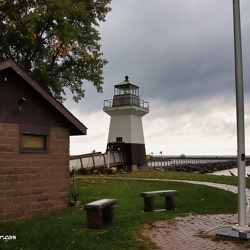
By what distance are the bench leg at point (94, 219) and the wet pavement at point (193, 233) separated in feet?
3.72

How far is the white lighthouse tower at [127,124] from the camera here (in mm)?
35719

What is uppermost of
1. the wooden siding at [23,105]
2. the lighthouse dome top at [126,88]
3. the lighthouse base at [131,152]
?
the lighthouse dome top at [126,88]

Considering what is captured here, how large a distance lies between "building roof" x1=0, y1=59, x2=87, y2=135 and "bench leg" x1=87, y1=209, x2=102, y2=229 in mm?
4293

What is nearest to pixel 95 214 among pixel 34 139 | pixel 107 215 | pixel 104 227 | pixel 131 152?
pixel 104 227

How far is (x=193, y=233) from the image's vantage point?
7883 mm

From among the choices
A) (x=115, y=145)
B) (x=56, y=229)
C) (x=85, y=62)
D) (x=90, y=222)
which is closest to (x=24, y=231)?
(x=56, y=229)

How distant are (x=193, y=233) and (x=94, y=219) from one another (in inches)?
96.6

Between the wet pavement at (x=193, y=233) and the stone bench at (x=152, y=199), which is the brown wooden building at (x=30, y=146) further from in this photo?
the wet pavement at (x=193, y=233)

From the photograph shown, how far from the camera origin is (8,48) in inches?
826

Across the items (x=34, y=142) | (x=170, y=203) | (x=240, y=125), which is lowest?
(x=170, y=203)

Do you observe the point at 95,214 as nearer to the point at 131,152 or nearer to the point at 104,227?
the point at 104,227

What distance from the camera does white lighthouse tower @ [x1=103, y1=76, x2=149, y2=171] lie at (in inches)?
1406

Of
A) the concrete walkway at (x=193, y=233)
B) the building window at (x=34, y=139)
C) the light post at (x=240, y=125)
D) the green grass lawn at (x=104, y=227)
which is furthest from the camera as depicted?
the building window at (x=34, y=139)

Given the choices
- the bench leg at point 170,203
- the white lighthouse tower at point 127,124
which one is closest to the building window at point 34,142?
the bench leg at point 170,203
